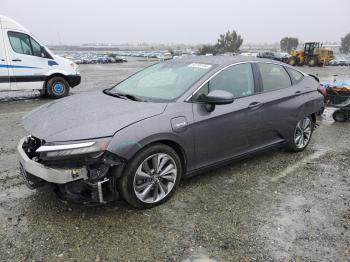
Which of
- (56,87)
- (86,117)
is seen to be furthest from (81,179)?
(56,87)

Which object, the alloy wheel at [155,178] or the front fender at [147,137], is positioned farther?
the alloy wheel at [155,178]

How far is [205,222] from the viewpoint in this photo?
3260mm

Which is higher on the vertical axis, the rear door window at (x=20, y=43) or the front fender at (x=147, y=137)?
the rear door window at (x=20, y=43)

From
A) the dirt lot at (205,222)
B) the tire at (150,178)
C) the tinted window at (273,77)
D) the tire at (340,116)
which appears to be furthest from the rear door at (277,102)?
the tire at (340,116)

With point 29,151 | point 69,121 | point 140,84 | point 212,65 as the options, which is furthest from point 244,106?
point 29,151

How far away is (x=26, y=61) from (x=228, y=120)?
27.0ft

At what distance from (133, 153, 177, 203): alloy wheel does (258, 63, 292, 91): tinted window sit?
6.29 feet

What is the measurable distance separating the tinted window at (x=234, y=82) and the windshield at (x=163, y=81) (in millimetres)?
160

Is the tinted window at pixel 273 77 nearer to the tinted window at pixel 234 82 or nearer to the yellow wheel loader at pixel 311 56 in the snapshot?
Result: the tinted window at pixel 234 82

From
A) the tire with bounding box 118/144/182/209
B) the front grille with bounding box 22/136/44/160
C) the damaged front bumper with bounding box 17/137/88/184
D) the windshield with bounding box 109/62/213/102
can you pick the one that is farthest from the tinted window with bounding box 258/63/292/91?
the front grille with bounding box 22/136/44/160

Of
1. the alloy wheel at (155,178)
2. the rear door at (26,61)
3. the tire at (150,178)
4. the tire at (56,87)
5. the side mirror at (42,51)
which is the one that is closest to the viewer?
the tire at (150,178)

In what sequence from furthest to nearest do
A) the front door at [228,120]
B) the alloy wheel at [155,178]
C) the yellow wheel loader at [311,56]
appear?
1. the yellow wheel loader at [311,56]
2. the front door at [228,120]
3. the alloy wheel at [155,178]

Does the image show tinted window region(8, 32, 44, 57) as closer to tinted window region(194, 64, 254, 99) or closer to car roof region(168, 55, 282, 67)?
car roof region(168, 55, 282, 67)

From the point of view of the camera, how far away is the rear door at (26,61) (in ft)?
32.2
